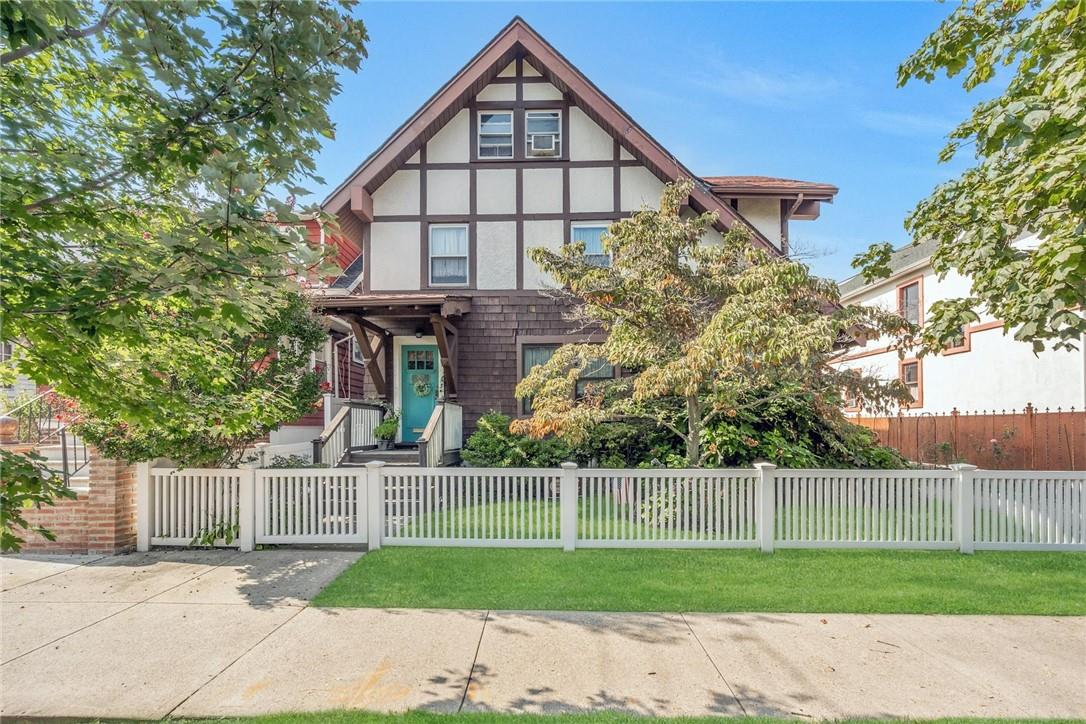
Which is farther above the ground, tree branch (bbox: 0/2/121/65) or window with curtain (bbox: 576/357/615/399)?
tree branch (bbox: 0/2/121/65)

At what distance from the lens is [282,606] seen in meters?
5.29

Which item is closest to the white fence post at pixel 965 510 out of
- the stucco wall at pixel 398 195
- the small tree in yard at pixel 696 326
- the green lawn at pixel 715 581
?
the green lawn at pixel 715 581

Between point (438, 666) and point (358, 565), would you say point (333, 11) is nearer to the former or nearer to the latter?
point (438, 666)

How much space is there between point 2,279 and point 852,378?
26.8 ft

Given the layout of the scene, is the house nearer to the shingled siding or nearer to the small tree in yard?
the shingled siding

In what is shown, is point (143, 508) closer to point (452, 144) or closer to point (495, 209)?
point (495, 209)

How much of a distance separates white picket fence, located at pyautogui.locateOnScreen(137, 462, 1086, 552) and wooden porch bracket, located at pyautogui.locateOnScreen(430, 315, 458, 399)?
409 cm

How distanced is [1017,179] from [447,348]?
8.82 metres

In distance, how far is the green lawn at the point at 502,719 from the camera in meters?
3.31

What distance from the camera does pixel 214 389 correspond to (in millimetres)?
4500

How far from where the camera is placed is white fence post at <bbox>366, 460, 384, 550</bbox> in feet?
23.1

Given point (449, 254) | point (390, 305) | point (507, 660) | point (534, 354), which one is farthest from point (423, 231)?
point (507, 660)

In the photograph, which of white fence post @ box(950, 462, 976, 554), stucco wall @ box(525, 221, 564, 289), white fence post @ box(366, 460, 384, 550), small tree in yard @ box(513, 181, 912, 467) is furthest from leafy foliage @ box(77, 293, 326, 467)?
white fence post @ box(950, 462, 976, 554)

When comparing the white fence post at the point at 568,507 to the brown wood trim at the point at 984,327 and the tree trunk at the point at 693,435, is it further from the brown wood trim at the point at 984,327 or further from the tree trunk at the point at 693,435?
the brown wood trim at the point at 984,327
